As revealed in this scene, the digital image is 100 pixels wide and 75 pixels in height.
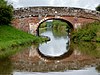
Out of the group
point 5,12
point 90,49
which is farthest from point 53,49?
point 5,12

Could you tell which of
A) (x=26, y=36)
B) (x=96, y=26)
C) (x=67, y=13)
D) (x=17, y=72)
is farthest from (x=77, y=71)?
(x=67, y=13)

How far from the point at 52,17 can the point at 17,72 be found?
96.6 ft

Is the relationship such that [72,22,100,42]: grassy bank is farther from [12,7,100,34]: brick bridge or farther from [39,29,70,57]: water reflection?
[39,29,70,57]: water reflection

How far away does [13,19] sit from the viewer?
42.7m

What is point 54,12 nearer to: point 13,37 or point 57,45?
point 57,45

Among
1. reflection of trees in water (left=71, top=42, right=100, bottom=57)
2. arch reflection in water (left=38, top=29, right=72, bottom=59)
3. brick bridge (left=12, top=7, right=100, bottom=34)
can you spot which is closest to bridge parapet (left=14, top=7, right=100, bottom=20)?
brick bridge (left=12, top=7, right=100, bottom=34)

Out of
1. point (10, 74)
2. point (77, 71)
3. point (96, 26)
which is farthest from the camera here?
point (96, 26)

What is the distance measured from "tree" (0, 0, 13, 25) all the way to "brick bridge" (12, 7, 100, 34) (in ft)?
10.4

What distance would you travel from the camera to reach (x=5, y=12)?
37.7 meters

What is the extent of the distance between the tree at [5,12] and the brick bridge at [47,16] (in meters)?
3.17

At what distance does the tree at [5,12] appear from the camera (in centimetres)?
3738

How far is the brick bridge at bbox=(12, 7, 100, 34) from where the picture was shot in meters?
43.4

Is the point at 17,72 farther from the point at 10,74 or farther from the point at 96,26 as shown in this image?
the point at 96,26

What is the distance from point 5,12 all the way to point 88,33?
9855 millimetres
